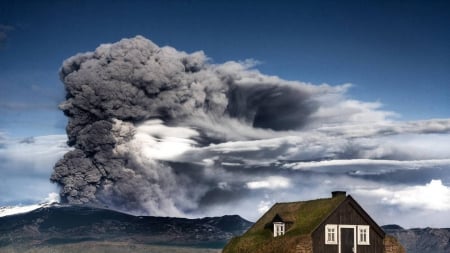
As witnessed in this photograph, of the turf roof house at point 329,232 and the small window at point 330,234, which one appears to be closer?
the turf roof house at point 329,232

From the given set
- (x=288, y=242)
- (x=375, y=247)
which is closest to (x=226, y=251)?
(x=288, y=242)

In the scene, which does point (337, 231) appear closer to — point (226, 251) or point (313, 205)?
point (313, 205)

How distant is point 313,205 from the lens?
254ft

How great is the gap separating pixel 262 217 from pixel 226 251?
6980 millimetres

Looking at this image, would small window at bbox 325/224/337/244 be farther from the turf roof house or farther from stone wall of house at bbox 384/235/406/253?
stone wall of house at bbox 384/235/406/253

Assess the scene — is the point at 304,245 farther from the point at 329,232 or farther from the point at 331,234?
the point at 331,234

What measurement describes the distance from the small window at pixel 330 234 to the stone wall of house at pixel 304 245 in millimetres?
1925

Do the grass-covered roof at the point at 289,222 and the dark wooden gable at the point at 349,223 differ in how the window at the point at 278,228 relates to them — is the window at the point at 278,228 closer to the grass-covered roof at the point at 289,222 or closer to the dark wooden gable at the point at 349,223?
the grass-covered roof at the point at 289,222

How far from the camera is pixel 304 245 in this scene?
7100 cm

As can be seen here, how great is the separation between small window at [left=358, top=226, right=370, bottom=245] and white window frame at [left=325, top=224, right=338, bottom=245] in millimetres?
2832

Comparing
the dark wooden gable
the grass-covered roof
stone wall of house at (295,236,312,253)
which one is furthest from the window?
stone wall of house at (295,236,312,253)

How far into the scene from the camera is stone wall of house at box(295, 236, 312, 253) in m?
70.7

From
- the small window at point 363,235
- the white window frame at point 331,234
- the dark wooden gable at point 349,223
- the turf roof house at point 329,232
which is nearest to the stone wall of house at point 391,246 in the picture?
the turf roof house at point 329,232

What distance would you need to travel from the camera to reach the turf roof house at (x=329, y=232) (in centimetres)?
7175
